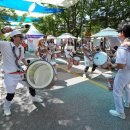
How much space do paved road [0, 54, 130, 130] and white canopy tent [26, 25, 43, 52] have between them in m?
18.4

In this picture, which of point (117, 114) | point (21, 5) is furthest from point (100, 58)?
point (21, 5)

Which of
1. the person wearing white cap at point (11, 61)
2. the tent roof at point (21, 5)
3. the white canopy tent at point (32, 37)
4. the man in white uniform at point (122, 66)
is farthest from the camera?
the white canopy tent at point (32, 37)

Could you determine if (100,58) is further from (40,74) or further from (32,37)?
(32,37)

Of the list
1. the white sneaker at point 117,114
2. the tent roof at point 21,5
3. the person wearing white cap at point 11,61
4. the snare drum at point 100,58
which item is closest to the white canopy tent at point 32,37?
the tent roof at point 21,5

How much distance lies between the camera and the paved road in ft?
14.2

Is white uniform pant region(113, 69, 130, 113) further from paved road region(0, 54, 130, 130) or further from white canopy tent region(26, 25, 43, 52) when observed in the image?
white canopy tent region(26, 25, 43, 52)

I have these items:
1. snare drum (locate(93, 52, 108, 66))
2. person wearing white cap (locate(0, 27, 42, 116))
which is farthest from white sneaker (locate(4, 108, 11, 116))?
snare drum (locate(93, 52, 108, 66))

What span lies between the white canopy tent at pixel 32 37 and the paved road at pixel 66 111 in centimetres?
1837

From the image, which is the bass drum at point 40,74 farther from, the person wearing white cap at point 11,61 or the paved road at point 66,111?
the paved road at point 66,111

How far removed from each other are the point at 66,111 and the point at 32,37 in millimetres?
21488

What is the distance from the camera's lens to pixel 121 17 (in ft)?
85.0

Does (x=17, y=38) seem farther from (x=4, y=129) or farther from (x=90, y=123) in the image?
(x=90, y=123)

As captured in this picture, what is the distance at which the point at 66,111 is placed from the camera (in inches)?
202

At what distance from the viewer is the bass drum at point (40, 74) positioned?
4.69m
